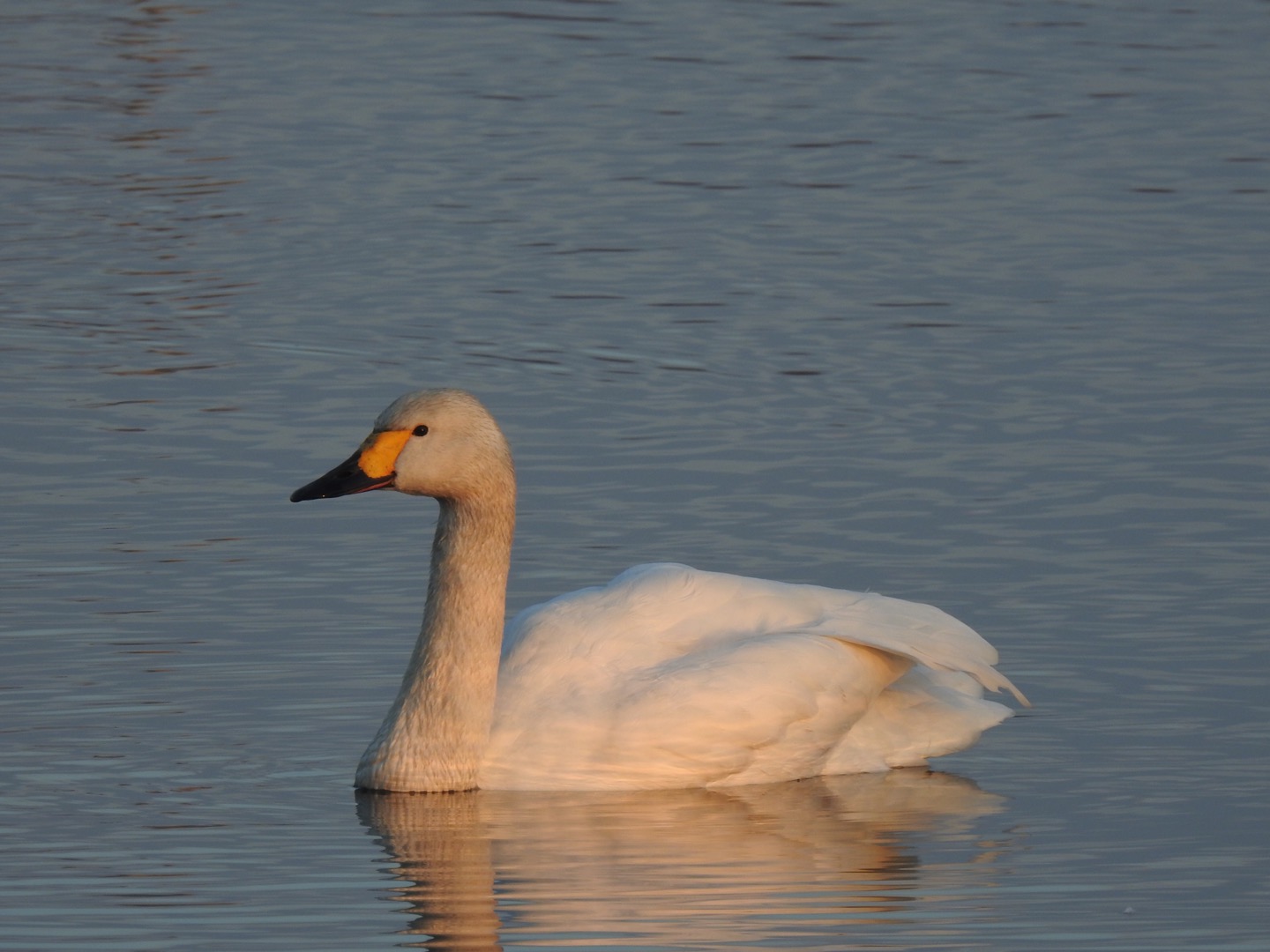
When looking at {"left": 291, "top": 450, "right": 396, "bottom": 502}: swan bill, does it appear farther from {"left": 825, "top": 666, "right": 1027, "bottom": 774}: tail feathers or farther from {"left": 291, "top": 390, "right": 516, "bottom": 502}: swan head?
{"left": 825, "top": 666, "right": 1027, "bottom": 774}: tail feathers

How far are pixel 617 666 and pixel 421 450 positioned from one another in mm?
897

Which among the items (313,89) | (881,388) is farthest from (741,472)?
(313,89)

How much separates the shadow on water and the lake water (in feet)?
0.08

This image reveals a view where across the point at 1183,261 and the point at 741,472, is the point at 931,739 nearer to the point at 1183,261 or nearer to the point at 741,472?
the point at 741,472

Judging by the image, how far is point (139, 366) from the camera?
45.4ft

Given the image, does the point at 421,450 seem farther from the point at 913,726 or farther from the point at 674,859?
the point at 913,726

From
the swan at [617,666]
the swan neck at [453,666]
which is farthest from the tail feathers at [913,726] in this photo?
the swan neck at [453,666]

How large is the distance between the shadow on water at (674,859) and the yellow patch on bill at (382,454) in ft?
3.27

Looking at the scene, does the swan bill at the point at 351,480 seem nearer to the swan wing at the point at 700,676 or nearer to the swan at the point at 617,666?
the swan at the point at 617,666

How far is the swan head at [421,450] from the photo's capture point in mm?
8789

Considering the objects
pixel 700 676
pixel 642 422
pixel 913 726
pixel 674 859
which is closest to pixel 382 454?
pixel 700 676

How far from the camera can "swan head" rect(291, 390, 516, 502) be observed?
879 cm

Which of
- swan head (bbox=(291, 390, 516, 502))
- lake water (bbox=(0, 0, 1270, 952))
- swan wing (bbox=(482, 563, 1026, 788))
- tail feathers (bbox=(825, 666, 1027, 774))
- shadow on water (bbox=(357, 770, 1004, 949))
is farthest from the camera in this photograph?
tail feathers (bbox=(825, 666, 1027, 774))

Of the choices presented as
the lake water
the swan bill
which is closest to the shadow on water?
the lake water
